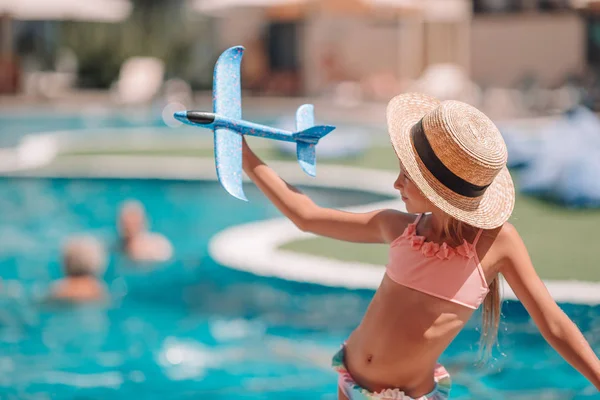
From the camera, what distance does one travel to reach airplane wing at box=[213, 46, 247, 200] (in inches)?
114

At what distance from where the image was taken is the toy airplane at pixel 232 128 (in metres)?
2.93

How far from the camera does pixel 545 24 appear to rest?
2636 cm

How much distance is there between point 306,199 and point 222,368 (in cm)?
299

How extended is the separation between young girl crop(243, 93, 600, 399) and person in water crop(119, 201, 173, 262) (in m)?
5.74

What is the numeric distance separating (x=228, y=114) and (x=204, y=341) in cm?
348

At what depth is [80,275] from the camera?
7402 mm

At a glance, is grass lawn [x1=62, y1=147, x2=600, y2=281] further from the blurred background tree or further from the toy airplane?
the blurred background tree

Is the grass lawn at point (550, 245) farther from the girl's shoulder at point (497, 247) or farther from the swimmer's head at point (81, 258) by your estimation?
the girl's shoulder at point (497, 247)

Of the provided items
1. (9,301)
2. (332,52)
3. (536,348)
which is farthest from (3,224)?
(332,52)

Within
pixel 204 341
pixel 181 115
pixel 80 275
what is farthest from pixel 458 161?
pixel 80 275

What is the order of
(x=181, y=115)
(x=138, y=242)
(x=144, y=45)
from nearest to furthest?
(x=181, y=115) → (x=138, y=242) → (x=144, y=45)

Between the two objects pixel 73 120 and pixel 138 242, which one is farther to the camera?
pixel 73 120

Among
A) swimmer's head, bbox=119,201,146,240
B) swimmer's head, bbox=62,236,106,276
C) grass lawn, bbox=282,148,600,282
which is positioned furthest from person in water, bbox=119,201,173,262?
grass lawn, bbox=282,148,600,282

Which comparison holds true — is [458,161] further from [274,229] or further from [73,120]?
[73,120]
